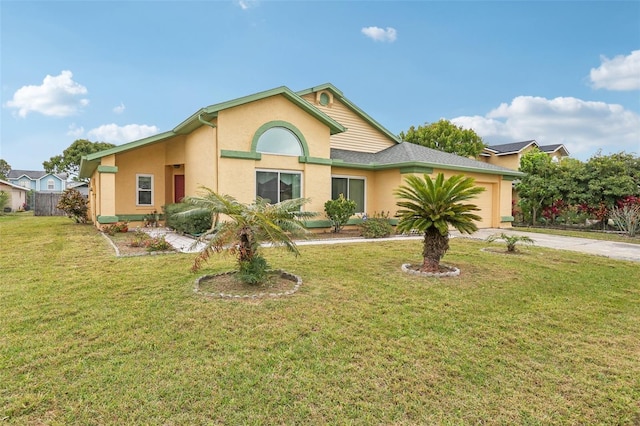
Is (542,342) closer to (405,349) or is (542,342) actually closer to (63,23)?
(405,349)

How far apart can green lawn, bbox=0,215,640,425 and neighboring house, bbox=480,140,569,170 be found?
98.6 feet

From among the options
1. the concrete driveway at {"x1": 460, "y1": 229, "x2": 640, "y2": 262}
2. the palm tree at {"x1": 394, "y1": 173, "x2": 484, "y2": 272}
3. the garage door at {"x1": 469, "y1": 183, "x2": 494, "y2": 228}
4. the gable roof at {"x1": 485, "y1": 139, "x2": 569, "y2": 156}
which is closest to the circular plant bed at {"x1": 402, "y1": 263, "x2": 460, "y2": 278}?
the palm tree at {"x1": 394, "y1": 173, "x2": 484, "y2": 272}

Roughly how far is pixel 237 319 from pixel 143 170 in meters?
13.8

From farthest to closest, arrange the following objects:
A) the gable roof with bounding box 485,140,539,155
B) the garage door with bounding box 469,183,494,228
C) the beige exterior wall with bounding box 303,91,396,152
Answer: the gable roof with bounding box 485,140,539,155 < the beige exterior wall with bounding box 303,91,396,152 < the garage door with bounding box 469,183,494,228

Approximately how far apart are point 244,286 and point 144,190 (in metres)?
12.3

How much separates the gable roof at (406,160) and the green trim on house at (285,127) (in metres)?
1.49

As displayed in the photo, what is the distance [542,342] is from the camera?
4.09 m

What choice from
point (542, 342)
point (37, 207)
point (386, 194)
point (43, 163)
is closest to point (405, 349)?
point (542, 342)

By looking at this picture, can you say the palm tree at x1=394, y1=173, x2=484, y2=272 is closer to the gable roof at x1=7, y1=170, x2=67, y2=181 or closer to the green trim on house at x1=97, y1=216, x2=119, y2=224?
the green trim on house at x1=97, y1=216, x2=119, y2=224

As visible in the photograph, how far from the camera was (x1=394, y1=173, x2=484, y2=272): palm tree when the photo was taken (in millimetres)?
7000

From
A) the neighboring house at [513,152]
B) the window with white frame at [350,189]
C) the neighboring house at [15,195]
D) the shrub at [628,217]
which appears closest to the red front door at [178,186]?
the window with white frame at [350,189]

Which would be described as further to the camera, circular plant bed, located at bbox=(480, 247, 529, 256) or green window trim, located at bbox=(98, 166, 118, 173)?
green window trim, located at bbox=(98, 166, 118, 173)

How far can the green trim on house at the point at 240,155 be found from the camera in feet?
39.1

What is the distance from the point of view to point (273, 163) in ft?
42.9
